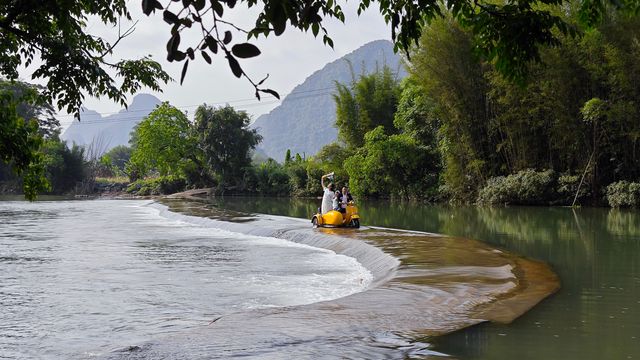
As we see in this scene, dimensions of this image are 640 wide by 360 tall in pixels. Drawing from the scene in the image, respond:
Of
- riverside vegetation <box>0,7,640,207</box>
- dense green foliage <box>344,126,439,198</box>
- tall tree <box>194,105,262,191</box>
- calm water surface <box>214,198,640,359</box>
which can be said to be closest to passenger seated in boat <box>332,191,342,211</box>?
calm water surface <box>214,198,640,359</box>

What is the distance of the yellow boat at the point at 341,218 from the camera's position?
54.9ft

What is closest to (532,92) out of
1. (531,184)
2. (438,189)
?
(531,184)

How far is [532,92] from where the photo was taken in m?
25.3

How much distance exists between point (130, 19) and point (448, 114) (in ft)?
84.5

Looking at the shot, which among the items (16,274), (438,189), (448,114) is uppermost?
(448,114)

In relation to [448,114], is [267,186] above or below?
below

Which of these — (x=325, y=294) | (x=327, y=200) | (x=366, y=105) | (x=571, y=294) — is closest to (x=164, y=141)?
(x=366, y=105)

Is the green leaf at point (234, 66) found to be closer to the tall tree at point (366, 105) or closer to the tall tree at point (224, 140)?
the tall tree at point (366, 105)

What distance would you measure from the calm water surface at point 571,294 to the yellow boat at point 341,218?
2.80m

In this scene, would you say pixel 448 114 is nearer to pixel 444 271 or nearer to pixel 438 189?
pixel 438 189

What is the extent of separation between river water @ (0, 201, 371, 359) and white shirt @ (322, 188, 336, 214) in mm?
1447

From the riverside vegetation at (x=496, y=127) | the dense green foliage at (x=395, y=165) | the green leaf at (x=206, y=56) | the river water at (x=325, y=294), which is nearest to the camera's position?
the green leaf at (x=206, y=56)

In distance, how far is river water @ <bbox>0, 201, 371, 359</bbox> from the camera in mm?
7168

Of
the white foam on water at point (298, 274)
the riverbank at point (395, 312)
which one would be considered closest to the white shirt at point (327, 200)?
the white foam on water at point (298, 274)
